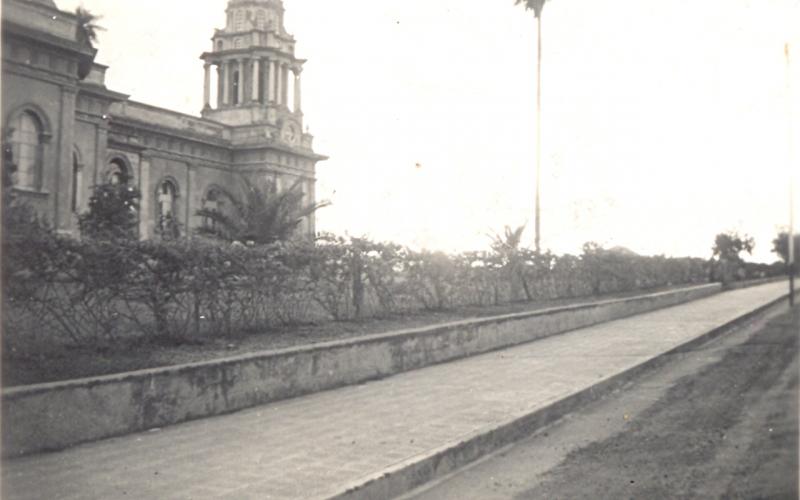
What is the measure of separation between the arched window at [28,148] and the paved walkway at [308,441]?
13.1 metres

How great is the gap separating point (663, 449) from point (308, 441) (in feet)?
9.58

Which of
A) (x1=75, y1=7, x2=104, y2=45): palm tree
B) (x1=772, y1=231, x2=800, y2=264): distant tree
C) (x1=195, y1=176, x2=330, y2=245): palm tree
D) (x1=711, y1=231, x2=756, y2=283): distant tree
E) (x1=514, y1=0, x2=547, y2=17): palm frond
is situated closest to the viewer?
(x1=75, y1=7, x2=104, y2=45): palm tree

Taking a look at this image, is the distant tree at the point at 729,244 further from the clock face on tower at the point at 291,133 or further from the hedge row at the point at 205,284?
the hedge row at the point at 205,284

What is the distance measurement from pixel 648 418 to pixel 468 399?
1861 mm

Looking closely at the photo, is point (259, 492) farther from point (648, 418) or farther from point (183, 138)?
point (183, 138)

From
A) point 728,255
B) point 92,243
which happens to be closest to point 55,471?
point 92,243

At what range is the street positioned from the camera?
17.3 ft

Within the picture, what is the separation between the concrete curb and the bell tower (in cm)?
3328

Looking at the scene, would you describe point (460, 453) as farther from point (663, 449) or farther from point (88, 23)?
point (88, 23)

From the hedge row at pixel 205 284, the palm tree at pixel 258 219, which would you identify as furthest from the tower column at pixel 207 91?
the hedge row at pixel 205 284

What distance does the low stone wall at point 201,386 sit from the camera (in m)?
5.64

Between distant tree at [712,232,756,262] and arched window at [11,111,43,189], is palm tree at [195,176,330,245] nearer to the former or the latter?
arched window at [11,111,43,189]

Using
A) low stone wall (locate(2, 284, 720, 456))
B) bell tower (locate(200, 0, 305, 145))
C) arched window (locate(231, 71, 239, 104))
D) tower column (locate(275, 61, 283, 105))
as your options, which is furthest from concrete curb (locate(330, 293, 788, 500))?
arched window (locate(231, 71, 239, 104))

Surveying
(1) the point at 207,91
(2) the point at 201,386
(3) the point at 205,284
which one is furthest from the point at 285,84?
(2) the point at 201,386
